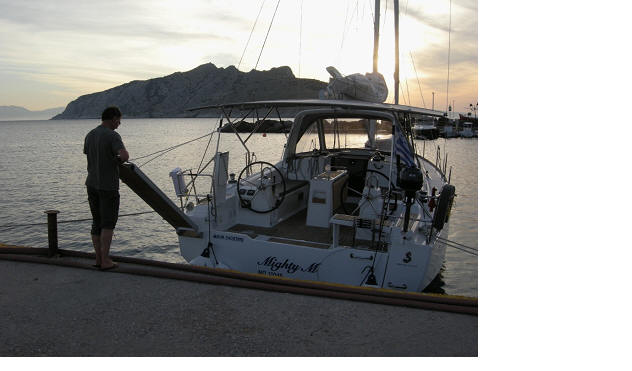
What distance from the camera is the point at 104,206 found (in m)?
4.43

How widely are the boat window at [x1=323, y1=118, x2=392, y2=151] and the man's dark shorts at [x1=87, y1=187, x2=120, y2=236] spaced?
7.04 m

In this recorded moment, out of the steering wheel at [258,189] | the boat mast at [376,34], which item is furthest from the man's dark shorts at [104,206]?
the boat mast at [376,34]

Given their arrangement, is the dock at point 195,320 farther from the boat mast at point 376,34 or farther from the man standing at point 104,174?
the boat mast at point 376,34

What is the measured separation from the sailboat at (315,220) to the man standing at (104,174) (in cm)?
36

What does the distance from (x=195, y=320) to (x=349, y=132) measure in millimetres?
8202

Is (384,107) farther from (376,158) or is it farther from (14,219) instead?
(14,219)

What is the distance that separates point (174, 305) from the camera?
3.84m

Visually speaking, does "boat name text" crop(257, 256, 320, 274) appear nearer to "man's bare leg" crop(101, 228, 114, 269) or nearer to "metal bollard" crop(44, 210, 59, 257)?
"man's bare leg" crop(101, 228, 114, 269)

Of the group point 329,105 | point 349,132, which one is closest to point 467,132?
point 349,132

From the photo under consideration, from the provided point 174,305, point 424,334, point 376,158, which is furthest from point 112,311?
point 376,158

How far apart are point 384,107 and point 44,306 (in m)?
4.88

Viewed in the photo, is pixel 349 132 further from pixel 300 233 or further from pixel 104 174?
pixel 104 174

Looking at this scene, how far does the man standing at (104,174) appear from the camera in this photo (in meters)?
4.30

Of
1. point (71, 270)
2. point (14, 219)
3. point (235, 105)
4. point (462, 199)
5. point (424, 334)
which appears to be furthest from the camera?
point (462, 199)
